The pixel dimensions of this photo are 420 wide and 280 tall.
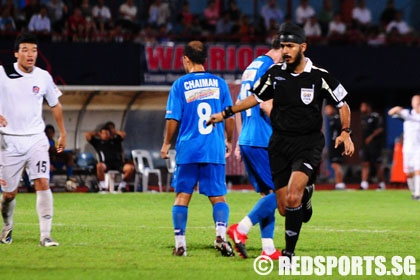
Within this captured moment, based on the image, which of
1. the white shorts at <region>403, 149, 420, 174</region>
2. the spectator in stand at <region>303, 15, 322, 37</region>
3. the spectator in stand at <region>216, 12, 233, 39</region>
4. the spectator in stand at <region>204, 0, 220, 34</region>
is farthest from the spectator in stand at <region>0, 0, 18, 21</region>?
the white shorts at <region>403, 149, 420, 174</region>

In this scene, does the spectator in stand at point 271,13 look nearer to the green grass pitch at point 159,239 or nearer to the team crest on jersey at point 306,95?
the green grass pitch at point 159,239

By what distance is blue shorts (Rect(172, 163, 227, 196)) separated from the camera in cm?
1188

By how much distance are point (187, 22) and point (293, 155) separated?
75.0ft

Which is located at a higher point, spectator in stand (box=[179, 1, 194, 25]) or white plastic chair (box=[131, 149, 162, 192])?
A: spectator in stand (box=[179, 1, 194, 25])

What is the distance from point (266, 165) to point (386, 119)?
25563mm

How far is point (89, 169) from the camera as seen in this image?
27828 mm

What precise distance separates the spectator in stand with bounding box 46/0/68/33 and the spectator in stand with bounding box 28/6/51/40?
48 centimetres

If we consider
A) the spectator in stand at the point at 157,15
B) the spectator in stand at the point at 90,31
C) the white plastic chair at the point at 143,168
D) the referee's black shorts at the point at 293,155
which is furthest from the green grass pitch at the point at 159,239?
the spectator in stand at the point at 157,15

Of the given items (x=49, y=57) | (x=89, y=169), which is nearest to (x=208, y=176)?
(x=89, y=169)

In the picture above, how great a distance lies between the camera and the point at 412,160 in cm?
2467

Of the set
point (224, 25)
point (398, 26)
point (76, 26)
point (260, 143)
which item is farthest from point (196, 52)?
point (398, 26)

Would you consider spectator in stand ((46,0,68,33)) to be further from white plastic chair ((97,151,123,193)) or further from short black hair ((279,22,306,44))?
short black hair ((279,22,306,44))

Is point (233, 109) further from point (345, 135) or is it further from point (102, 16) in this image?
point (102, 16)

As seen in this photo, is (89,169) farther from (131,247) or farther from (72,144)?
(131,247)
